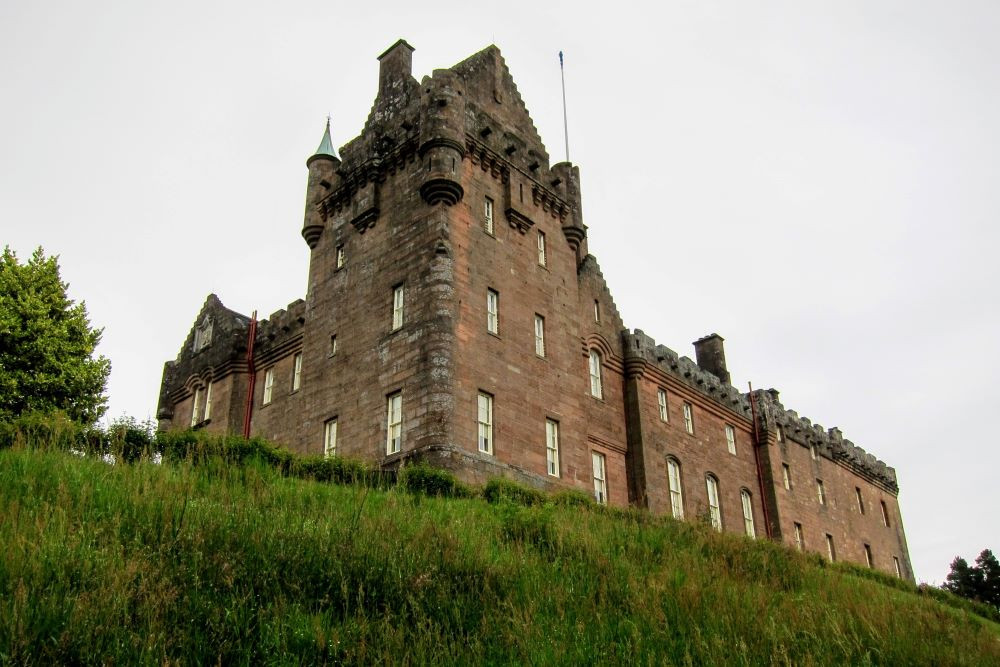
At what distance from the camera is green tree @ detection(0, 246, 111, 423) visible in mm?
28891

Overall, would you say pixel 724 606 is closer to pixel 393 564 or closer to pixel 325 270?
pixel 393 564

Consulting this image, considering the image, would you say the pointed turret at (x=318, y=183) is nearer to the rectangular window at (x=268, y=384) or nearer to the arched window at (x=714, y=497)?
the rectangular window at (x=268, y=384)

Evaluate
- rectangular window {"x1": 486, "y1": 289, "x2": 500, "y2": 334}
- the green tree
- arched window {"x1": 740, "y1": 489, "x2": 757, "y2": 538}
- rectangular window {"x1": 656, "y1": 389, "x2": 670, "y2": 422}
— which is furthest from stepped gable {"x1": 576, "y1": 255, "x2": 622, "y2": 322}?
the green tree

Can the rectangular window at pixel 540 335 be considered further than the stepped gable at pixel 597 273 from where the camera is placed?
No

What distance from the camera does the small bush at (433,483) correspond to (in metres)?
20.4

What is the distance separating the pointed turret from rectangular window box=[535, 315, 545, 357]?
8.02m

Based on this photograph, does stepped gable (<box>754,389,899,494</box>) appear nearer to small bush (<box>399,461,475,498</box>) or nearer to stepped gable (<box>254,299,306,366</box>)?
stepped gable (<box>254,299,306,366</box>)

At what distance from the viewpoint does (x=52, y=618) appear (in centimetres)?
935

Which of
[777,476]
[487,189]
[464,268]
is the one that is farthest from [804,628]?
[777,476]

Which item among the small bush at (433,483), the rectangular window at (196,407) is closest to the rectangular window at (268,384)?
the rectangular window at (196,407)

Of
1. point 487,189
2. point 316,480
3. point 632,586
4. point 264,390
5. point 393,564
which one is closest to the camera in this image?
point 393,564

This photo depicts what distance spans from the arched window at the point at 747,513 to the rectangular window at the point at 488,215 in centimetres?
1728

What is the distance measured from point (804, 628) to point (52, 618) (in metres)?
9.02

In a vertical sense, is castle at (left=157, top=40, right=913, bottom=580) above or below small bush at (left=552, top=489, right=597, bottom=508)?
above
